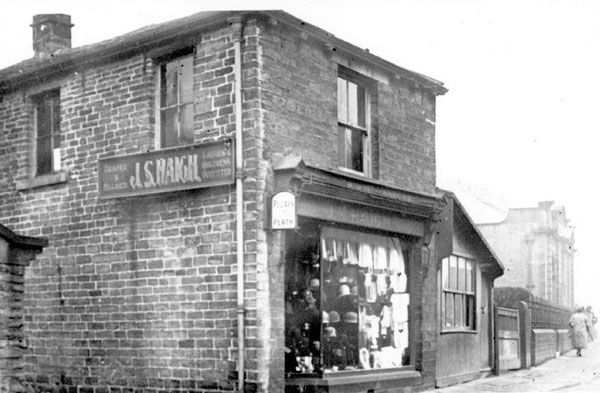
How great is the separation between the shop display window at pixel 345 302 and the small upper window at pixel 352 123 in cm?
126

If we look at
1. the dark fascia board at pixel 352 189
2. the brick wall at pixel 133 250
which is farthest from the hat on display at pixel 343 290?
the brick wall at pixel 133 250

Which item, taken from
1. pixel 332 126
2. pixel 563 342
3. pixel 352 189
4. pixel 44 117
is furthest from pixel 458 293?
pixel 563 342

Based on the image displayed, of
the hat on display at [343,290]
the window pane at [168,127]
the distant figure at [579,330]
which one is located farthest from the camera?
the distant figure at [579,330]

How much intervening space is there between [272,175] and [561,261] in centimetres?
3332

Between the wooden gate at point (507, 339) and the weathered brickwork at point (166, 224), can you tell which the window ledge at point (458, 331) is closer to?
the wooden gate at point (507, 339)

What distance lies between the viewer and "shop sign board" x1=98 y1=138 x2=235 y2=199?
455 inches

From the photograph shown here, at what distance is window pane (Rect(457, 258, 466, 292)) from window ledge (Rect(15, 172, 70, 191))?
27.1 feet

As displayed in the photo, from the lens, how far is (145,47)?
12.7 m

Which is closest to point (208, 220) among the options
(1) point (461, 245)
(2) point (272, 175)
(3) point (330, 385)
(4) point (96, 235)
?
(2) point (272, 175)

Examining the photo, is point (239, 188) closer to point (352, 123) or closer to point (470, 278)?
point (352, 123)

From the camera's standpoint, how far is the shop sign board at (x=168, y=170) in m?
11.6

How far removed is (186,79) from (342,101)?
8.62ft

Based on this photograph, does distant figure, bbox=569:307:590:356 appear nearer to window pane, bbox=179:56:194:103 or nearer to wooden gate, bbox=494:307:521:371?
wooden gate, bbox=494:307:521:371

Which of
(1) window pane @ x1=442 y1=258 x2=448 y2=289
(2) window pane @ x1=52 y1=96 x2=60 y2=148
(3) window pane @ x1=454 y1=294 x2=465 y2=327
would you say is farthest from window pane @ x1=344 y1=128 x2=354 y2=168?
(3) window pane @ x1=454 y1=294 x2=465 y2=327
